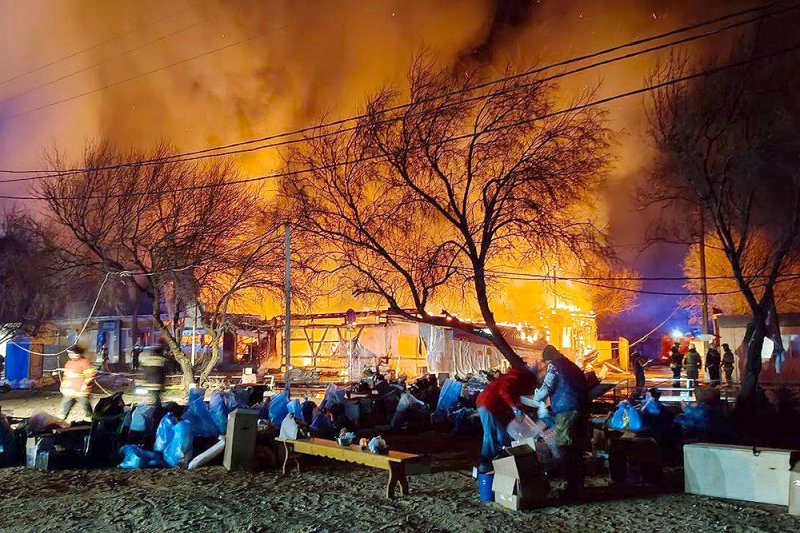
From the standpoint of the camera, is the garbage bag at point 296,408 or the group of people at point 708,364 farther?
the group of people at point 708,364

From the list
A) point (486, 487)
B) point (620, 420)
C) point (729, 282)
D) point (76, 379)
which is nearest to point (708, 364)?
point (620, 420)

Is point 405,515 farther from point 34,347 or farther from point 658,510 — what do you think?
point 34,347

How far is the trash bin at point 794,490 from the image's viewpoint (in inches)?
255

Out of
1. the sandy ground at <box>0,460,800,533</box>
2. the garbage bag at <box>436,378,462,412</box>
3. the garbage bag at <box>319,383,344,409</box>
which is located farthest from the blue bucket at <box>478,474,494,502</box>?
the garbage bag at <box>436,378,462,412</box>

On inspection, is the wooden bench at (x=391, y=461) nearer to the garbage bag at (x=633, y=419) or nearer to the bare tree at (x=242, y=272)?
the garbage bag at (x=633, y=419)

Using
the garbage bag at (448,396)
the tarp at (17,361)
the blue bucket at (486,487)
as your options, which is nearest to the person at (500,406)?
the blue bucket at (486,487)

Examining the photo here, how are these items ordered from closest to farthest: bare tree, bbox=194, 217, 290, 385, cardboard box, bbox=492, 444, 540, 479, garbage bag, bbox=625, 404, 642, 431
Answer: cardboard box, bbox=492, 444, 540, 479 < garbage bag, bbox=625, 404, 642, 431 < bare tree, bbox=194, 217, 290, 385

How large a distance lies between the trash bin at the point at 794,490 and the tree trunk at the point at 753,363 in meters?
10.3

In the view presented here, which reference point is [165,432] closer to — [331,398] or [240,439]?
[240,439]

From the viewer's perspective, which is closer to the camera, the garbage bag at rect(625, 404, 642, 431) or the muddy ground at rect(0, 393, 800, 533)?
the muddy ground at rect(0, 393, 800, 533)

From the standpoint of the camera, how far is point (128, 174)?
2378 centimetres

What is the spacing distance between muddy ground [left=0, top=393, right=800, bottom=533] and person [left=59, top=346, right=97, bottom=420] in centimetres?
328

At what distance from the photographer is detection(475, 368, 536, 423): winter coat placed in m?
8.29

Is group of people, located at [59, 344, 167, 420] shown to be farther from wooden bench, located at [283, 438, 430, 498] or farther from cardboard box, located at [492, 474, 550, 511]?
cardboard box, located at [492, 474, 550, 511]
